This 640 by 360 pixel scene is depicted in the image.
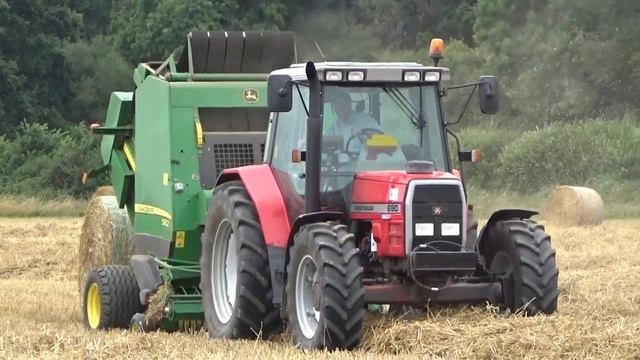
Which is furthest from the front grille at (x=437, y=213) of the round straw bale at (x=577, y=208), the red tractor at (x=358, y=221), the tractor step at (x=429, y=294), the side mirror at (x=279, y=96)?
the round straw bale at (x=577, y=208)

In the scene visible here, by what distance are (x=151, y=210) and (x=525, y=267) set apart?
3.73 meters

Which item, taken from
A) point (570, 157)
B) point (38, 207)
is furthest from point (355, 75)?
point (570, 157)

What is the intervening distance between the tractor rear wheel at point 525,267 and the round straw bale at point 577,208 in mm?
12497

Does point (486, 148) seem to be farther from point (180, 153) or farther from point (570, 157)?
point (180, 153)

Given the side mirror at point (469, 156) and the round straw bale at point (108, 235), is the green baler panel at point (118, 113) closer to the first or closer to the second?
the round straw bale at point (108, 235)

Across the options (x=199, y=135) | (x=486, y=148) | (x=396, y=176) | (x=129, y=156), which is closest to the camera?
(x=396, y=176)

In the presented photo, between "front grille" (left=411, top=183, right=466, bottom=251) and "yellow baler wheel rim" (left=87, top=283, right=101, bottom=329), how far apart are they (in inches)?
143

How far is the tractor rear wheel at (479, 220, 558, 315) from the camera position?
8.16 m

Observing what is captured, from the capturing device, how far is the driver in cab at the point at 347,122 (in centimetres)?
839

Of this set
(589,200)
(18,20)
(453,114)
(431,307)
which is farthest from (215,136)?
(18,20)

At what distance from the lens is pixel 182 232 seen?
→ 10203mm

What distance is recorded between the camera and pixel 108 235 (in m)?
11.8

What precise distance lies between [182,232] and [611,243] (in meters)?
8.08

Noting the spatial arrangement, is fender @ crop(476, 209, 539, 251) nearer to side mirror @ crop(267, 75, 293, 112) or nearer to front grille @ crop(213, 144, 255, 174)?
side mirror @ crop(267, 75, 293, 112)
